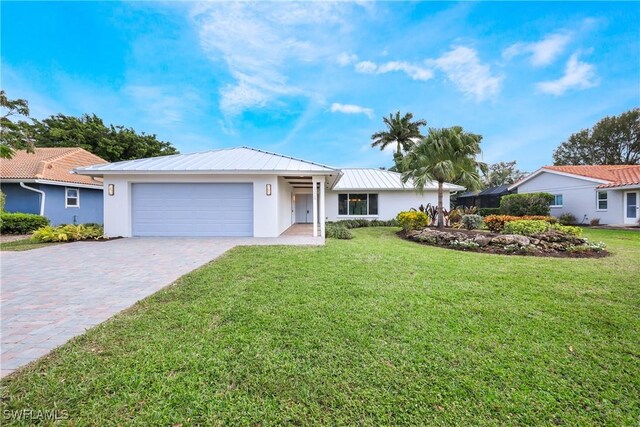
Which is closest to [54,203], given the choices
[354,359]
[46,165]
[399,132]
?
[46,165]

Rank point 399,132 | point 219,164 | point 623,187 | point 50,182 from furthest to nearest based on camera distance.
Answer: point 399,132, point 623,187, point 50,182, point 219,164

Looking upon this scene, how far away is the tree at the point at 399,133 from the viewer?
95.9 feet

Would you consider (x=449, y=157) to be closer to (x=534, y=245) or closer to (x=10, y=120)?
(x=534, y=245)

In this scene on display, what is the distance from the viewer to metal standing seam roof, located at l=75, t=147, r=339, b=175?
1006cm

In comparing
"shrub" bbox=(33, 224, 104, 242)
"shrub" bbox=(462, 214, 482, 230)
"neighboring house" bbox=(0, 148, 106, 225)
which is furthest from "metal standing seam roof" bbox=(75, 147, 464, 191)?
"shrub" bbox=(462, 214, 482, 230)

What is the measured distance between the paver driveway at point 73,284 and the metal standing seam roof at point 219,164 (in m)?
2.98

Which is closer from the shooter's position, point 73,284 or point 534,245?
point 73,284

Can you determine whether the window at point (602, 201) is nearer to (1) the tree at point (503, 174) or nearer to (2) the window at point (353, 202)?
(2) the window at point (353, 202)

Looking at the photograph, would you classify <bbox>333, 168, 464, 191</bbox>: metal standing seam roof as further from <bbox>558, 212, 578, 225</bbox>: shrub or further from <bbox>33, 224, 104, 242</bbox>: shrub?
<bbox>33, 224, 104, 242</bbox>: shrub

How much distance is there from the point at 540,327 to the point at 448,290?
1.37m

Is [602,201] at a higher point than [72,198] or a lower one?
lower

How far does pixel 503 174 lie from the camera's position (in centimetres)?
4338

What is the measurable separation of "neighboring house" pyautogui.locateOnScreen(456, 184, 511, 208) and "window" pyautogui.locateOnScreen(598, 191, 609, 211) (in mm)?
7513

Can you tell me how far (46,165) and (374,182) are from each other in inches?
767
